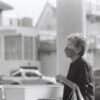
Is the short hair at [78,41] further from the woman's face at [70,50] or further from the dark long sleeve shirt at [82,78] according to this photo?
the dark long sleeve shirt at [82,78]

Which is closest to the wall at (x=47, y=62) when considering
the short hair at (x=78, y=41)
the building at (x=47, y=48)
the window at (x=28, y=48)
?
the building at (x=47, y=48)

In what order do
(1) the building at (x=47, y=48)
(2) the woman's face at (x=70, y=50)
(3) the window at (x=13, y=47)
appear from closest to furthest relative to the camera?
1. (2) the woman's face at (x=70, y=50)
2. (3) the window at (x=13, y=47)
3. (1) the building at (x=47, y=48)

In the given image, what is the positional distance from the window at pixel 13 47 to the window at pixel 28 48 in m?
0.83

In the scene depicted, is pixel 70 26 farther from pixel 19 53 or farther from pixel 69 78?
pixel 19 53

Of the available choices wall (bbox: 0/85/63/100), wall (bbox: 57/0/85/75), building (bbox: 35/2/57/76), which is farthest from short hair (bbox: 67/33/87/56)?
building (bbox: 35/2/57/76)

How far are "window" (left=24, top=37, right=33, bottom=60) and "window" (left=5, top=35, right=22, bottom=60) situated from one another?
834mm

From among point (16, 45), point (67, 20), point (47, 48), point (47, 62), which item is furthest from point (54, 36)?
point (67, 20)

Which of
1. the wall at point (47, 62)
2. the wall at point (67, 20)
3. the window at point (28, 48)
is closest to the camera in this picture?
the wall at point (67, 20)

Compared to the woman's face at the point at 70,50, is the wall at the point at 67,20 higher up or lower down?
higher up

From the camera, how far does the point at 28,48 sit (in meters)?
50.8

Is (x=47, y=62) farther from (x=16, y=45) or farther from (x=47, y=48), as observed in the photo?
(x=16, y=45)

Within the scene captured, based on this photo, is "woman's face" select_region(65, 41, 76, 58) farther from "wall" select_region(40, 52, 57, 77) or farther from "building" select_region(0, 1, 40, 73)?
"wall" select_region(40, 52, 57, 77)

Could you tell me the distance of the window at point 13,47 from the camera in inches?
1959

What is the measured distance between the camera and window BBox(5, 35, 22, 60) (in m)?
49.8
